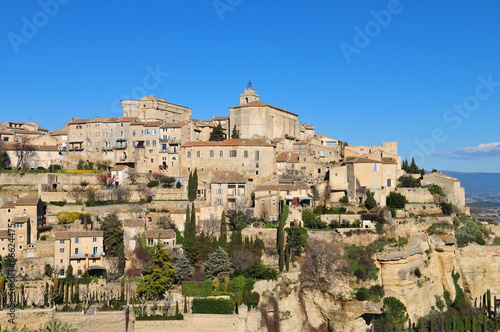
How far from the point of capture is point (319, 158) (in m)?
61.9

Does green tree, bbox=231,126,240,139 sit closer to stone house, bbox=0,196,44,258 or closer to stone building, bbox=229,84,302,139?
stone building, bbox=229,84,302,139

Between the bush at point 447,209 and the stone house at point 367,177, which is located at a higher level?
the stone house at point 367,177

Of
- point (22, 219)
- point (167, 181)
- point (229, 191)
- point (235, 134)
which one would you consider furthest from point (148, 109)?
point (22, 219)

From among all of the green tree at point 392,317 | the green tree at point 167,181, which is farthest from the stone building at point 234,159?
the green tree at point 392,317

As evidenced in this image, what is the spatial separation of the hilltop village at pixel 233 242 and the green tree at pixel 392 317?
0.15 m

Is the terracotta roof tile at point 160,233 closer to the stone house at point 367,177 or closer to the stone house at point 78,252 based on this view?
the stone house at point 78,252

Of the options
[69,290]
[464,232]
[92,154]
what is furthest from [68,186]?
[464,232]

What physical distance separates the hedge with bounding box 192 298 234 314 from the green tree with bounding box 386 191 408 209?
1897 cm

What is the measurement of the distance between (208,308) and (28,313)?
1175 centimetres

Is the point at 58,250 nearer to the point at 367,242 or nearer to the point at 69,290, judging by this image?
the point at 69,290

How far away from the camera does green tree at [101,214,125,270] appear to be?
141 feet

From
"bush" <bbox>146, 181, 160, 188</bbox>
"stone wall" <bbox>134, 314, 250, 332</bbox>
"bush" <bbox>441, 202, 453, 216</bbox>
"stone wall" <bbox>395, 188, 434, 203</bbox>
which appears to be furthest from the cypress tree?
"bush" <bbox>441, 202, 453, 216</bbox>

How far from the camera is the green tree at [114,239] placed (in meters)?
43.1

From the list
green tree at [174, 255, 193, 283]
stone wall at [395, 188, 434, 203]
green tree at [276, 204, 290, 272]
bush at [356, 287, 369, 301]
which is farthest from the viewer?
stone wall at [395, 188, 434, 203]
